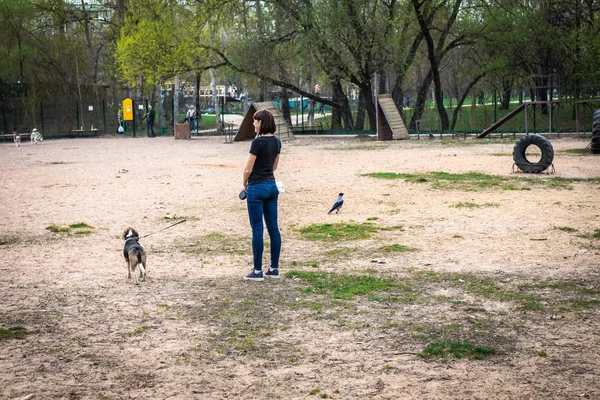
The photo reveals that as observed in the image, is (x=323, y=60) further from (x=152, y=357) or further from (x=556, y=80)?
(x=152, y=357)

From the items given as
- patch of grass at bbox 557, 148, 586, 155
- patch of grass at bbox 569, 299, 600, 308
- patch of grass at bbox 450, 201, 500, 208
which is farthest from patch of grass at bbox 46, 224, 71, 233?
patch of grass at bbox 557, 148, 586, 155

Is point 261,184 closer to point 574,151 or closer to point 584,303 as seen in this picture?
point 584,303

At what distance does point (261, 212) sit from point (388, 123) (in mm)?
26618

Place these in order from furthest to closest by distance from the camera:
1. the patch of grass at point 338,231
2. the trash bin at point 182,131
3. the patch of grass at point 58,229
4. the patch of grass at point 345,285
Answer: the trash bin at point 182,131 → the patch of grass at point 58,229 → the patch of grass at point 338,231 → the patch of grass at point 345,285

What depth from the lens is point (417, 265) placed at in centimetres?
877

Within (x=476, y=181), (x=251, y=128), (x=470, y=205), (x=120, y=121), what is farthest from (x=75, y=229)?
(x=120, y=121)

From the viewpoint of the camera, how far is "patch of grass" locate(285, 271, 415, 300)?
24.7 feet

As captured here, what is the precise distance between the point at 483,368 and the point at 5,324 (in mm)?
3886

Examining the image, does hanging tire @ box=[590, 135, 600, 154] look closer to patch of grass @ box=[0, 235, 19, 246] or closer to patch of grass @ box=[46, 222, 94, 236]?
patch of grass @ box=[46, 222, 94, 236]

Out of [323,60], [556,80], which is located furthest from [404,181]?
[556,80]

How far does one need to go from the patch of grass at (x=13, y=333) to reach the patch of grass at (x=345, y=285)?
258cm

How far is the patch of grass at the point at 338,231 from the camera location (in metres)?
10.7

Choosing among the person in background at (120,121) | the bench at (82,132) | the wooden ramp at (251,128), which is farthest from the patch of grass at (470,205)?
the person in background at (120,121)

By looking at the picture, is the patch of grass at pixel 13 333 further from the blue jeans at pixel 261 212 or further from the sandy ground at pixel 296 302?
the blue jeans at pixel 261 212
